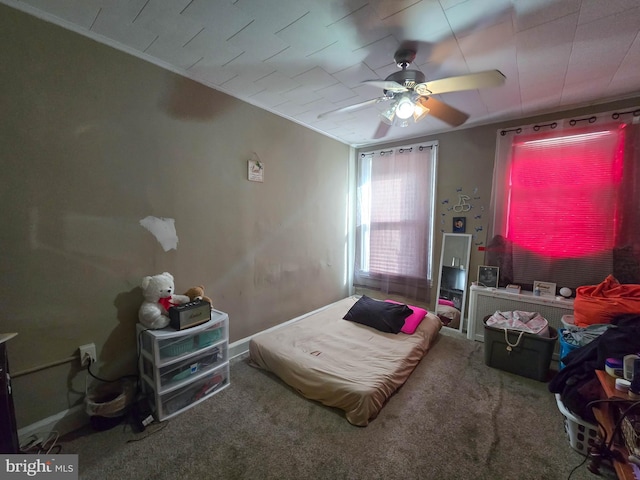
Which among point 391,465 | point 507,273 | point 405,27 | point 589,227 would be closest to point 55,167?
point 405,27

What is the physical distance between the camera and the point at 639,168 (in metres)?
2.09

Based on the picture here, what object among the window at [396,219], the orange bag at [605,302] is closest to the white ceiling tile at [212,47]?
the window at [396,219]

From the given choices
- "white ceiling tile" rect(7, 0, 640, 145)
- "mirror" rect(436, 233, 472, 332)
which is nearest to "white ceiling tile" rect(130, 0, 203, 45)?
"white ceiling tile" rect(7, 0, 640, 145)

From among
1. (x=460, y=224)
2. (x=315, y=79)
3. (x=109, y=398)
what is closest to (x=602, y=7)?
(x=315, y=79)

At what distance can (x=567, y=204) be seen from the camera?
237 centimetres

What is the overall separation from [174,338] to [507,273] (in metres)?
3.09

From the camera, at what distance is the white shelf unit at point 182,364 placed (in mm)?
1625

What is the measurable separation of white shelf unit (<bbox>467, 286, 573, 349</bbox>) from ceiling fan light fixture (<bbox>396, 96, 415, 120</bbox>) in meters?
1.95

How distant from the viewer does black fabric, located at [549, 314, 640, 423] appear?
4.54 feet

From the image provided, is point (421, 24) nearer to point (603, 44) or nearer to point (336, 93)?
point (336, 93)

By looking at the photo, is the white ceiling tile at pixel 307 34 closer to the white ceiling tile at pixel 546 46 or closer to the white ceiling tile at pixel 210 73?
the white ceiling tile at pixel 210 73

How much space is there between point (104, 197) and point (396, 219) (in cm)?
296

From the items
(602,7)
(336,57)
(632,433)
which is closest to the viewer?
(632,433)

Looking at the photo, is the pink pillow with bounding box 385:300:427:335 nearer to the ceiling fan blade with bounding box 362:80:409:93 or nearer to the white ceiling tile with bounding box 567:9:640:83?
the ceiling fan blade with bounding box 362:80:409:93
